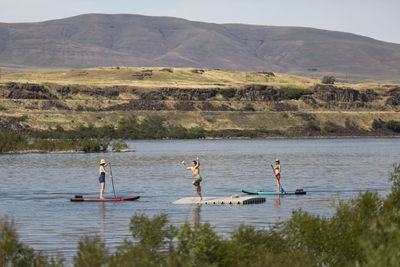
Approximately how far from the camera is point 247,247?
13797 millimetres

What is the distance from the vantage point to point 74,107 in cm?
12444

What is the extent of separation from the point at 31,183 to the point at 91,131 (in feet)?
211

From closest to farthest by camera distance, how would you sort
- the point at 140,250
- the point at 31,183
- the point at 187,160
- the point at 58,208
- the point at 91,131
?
the point at 140,250, the point at 58,208, the point at 31,183, the point at 187,160, the point at 91,131

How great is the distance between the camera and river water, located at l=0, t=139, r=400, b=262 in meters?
23.7

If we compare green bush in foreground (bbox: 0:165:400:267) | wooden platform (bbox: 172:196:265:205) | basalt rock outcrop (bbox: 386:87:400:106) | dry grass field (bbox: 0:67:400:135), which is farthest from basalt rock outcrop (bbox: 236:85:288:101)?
green bush in foreground (bbox: 0:165:400:267)

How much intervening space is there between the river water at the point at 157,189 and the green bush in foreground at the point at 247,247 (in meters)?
1.28

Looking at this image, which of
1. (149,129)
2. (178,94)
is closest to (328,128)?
(178,94)

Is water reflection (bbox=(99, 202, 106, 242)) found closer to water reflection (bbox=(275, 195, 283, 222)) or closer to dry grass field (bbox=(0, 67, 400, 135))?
water reflection (bbox=(275, 195, 283, 222))

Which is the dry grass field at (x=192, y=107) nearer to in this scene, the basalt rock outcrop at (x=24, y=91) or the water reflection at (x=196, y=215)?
the basalt rock outcrop at (x=24, y=91)

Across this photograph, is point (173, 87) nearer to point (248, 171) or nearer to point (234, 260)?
point (248, 171)

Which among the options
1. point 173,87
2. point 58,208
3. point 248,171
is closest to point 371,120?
point 173,87

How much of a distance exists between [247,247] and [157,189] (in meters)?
24.7

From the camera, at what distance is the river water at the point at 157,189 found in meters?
23.7

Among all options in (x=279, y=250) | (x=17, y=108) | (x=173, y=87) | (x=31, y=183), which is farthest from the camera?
(x=173, y=87)
